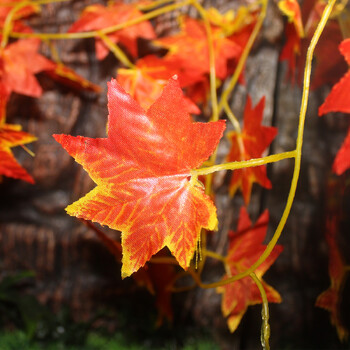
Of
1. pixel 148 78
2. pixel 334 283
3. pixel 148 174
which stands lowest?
pixel 334 283

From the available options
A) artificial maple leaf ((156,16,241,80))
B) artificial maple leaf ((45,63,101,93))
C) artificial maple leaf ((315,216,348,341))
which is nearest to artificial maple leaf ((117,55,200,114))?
artificial maple leaf ((156,16,241,80))

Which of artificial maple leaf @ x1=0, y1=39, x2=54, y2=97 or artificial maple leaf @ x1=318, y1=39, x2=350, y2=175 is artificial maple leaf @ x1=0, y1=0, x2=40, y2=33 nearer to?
artificial maple leaf @ x1=0, y1=39, x2=54, y2=97

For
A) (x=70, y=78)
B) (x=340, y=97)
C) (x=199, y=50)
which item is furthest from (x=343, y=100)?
(x=70, y=78)

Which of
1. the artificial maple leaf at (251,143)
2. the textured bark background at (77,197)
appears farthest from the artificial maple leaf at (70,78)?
the artificial maple leaf at (251,143)

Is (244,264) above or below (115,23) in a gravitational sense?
below

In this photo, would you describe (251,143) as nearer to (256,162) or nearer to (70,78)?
(256,162)

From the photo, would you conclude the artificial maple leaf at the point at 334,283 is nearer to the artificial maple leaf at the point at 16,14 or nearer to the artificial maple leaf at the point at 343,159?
the artificial maple leaf at the point at 343,159
